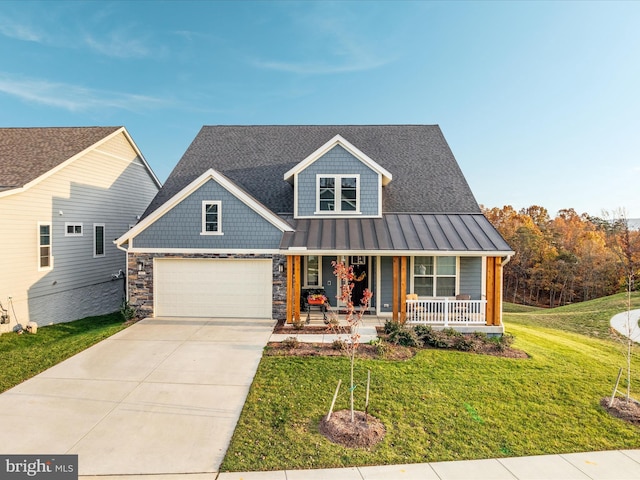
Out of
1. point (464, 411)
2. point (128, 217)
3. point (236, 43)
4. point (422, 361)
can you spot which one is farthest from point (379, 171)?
point (236, 43)

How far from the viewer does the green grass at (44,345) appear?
7963 mm

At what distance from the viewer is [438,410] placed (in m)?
6.29

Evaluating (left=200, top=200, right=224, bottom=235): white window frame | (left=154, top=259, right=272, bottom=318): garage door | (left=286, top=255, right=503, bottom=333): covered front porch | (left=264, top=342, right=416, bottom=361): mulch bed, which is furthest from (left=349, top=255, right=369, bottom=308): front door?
(left=200, top=200, right=224, bottom=235): white window frame

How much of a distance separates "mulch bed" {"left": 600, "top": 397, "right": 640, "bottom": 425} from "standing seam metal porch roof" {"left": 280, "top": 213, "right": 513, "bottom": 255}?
502 cm

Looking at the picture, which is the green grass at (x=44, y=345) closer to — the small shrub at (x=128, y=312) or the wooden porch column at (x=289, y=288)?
the small shrub at (x=128, y=312)

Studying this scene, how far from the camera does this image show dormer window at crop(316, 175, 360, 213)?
44.4ft

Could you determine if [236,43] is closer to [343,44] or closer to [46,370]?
[343,44]

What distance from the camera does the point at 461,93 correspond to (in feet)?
65.9

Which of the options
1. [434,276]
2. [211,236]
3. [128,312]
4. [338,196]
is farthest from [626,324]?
[128,312]

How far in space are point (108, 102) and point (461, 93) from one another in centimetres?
2981

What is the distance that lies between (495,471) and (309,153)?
1451 cm

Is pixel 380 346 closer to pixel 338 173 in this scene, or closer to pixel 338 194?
pixel 338 194

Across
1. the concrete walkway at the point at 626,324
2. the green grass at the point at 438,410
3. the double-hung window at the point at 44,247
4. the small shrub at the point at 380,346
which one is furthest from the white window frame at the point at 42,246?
the concrete walkway at the point at 626,324

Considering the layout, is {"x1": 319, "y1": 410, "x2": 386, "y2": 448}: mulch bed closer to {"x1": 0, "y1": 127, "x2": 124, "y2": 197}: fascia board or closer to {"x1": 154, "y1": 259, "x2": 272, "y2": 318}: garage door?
{"x1": 154, "y1": 259, "x2": 272, "y2": 318}: garage door
